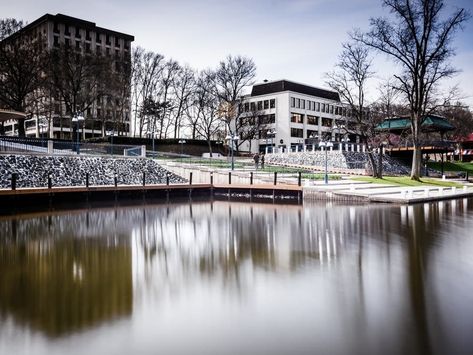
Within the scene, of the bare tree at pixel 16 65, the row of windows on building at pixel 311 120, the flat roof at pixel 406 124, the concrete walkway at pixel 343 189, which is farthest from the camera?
the row of windows on building at pixel 311 120

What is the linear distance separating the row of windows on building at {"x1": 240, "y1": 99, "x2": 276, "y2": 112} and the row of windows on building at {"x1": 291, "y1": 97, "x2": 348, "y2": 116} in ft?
13.8

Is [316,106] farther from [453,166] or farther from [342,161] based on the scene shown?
[342,161]

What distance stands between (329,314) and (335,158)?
143 feet

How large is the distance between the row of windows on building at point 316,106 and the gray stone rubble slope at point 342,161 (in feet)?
86.0

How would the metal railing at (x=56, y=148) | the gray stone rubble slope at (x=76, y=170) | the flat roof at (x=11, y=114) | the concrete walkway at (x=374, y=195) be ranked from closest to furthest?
the concrete walkway at (x=374, y=195) → the flat roof at (x=11, y=114) → the gray stone rubble slope at (x=76, y=170) → the metal railing at (x=56, y=148)

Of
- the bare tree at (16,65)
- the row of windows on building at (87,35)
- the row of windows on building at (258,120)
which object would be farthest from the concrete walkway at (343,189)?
the row of windows on building at (87,35)

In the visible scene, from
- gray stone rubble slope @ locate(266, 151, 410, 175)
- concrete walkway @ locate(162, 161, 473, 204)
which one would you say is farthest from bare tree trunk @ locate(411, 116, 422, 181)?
gray stone rubble slope @ locate(266, 151, 410, 175)

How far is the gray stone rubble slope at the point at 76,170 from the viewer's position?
28.3m

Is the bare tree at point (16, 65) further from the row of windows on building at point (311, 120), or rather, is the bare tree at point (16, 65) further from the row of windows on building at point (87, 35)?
Result: the row of windows on building at point (311, 120)

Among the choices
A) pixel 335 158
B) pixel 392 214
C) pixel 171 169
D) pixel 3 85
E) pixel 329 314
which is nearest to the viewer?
pixel 329 314

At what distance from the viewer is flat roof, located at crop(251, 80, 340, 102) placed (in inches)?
3066

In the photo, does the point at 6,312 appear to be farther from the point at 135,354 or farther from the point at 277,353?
the point at 277,353

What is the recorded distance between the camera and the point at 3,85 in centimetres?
4453

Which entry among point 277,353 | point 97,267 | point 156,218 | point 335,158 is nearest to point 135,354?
point 277,353
